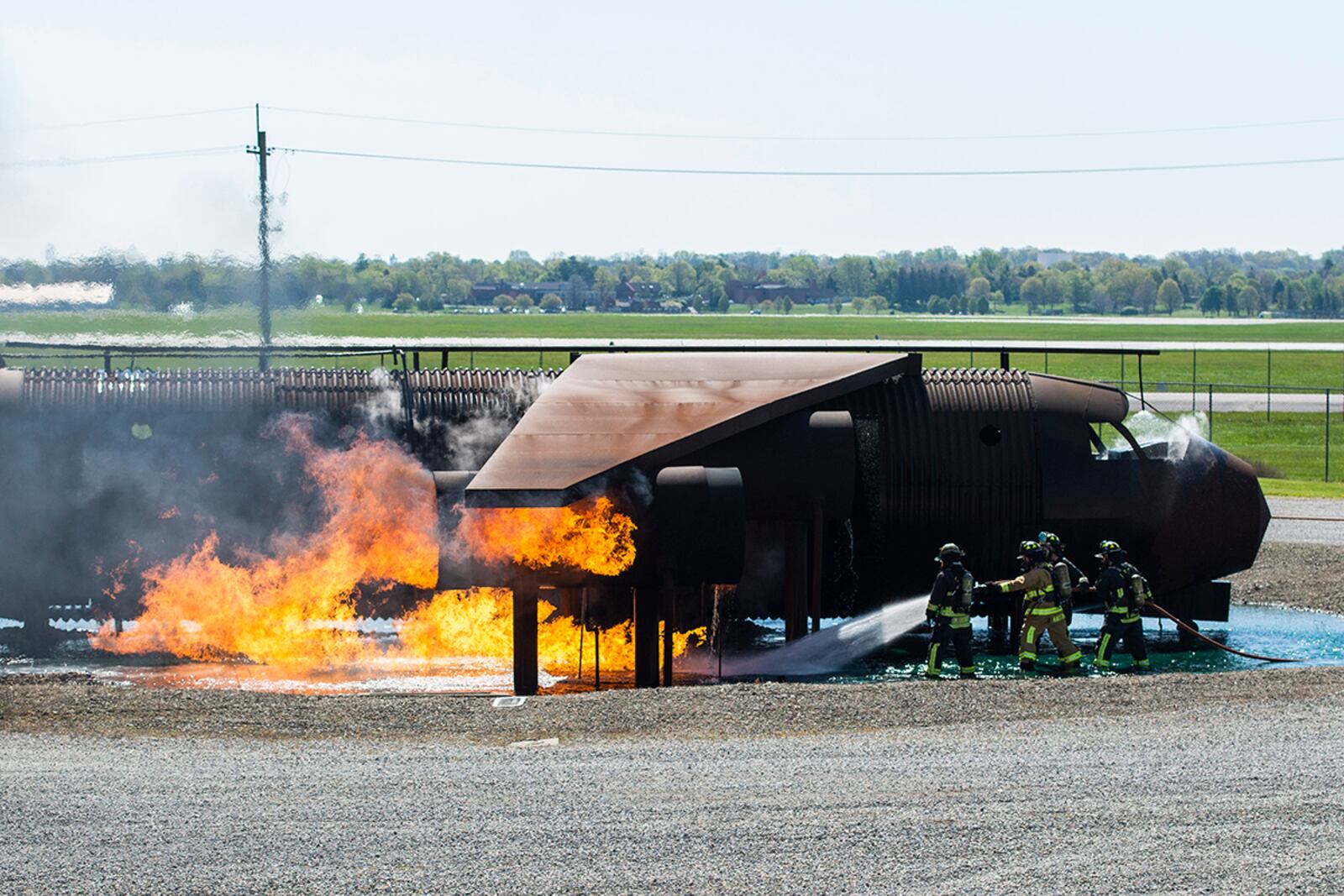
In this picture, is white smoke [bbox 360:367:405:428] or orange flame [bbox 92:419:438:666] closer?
orange flame [bbox 92:419:438:666]

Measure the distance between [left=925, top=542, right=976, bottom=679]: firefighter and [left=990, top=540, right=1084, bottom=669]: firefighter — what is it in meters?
0.78

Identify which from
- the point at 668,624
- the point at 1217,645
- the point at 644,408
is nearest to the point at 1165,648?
the point at 1217,645

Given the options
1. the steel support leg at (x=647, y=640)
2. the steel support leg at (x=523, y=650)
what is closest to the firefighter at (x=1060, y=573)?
the steel support leg at (x=647, y=640)

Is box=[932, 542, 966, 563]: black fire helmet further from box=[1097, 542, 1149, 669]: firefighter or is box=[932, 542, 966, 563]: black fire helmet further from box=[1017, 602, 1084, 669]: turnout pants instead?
box=[1097, 542, 1149, 669]: firefighter

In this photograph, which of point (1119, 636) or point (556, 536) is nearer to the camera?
point (556, 536)

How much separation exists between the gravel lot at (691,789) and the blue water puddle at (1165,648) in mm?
3187

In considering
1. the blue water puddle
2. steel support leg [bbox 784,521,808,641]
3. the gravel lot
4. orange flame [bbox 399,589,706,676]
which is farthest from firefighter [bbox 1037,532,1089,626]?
orange flame [bbox 399,589,706,676]

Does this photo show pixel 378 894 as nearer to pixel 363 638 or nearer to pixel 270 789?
pixel 270 789

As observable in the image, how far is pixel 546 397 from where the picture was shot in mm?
21516

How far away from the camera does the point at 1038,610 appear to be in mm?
21000

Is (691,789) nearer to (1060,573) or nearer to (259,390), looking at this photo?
(1060,573)

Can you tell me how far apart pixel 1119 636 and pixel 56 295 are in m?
27.3

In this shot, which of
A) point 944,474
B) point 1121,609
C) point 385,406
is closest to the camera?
point 1121,609

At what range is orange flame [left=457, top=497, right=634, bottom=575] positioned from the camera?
19.1 meters
